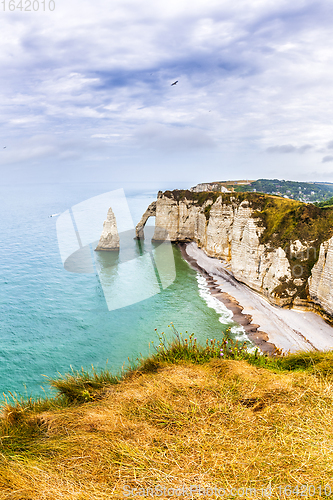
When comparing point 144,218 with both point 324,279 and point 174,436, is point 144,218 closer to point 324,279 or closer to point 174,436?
point 324,279

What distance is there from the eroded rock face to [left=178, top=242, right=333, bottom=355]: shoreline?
1.47 m

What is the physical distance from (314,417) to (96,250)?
1660 inches

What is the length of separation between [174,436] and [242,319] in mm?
19944

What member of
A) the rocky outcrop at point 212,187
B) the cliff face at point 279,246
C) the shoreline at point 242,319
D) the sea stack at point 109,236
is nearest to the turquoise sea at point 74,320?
the shoreline at point 242,319

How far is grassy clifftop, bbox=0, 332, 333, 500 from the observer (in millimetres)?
3023

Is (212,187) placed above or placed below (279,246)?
above

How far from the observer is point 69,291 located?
27.3 metres

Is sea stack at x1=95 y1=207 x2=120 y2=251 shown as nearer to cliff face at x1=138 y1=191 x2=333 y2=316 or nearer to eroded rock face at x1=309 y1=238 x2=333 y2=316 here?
cliff face at x1=138 y1=191 x2=333 y2=316

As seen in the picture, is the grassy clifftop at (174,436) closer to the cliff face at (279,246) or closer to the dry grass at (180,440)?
the dry grass at (180,440)

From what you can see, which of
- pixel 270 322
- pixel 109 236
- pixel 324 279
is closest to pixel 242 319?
pixel 270 322

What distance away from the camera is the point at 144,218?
49.7 metres

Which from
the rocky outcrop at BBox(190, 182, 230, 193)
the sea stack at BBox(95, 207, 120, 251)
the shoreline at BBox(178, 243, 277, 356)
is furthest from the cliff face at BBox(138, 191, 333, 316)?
the rocky outcrop at BBox(190, 182, 230, 193)

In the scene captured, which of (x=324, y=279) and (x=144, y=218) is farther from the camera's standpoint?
(x=144, y=218)

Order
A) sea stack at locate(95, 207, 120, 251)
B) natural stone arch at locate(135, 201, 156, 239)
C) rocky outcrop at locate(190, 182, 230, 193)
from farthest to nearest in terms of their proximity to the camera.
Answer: rocky outcrop at locate(190, 182, 230, 193) < natural stone arch at locate(135, 201, 156, 239) < sea stack at locate(95, 207, 120, 251)
